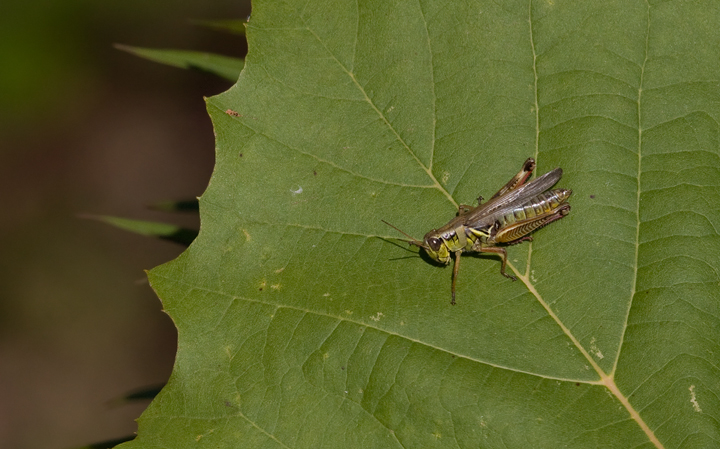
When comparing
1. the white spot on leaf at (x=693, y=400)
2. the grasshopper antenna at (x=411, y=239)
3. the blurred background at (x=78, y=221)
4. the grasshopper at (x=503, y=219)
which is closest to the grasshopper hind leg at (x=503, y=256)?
the grasshopper at (x=503, y=219)

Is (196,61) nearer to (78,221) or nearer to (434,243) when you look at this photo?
(434,243)

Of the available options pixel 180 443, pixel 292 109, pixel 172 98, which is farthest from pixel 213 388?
pixel 172 98

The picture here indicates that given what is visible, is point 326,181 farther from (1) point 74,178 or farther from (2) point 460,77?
(1) point 74,178

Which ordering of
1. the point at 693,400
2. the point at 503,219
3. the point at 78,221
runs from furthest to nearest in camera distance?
1. the point at 78,221
2. the point at 503,219
3. the point at 693,400

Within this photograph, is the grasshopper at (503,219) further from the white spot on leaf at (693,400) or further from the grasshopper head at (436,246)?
the white spot on leaf at (693,400)

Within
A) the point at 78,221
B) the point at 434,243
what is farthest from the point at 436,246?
the point at 78,221

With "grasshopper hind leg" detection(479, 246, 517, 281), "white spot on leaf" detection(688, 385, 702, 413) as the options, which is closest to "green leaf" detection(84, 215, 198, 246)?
"grasshopper hind leg" detection(479, 246, 517, 281)
